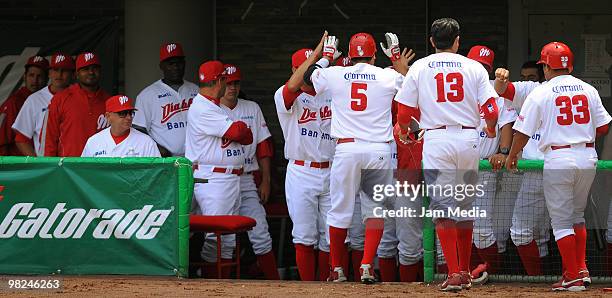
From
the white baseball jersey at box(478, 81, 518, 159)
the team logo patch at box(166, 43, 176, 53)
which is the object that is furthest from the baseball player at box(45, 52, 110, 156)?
the white baseball jersey at box(478, 81, 518, 159)

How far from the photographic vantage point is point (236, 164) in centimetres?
1018

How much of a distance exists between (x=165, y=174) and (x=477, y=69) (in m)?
2.31

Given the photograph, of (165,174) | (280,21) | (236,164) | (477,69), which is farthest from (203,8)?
(477,69)

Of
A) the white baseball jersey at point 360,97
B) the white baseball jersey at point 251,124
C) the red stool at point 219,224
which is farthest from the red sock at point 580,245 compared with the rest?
the white baseball jersey at point 251,124

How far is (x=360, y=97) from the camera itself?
8836 mm

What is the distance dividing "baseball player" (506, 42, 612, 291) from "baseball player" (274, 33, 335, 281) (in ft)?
5.53

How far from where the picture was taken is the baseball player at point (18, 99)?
11.4 meters

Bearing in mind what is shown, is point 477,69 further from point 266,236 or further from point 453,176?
point 266,236

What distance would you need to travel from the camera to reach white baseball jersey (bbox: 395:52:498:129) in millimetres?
8266

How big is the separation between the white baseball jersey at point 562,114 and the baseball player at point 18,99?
482 centimetres

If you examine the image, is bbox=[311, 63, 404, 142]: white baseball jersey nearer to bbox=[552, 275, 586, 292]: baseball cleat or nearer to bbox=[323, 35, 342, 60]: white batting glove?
bbox=[323, 35, 342, 60]: white batting glove

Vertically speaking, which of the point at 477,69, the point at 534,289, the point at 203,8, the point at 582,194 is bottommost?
the point at 534,289

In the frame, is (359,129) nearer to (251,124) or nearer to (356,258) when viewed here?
(356,258)

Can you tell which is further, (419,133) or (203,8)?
(203,8)
